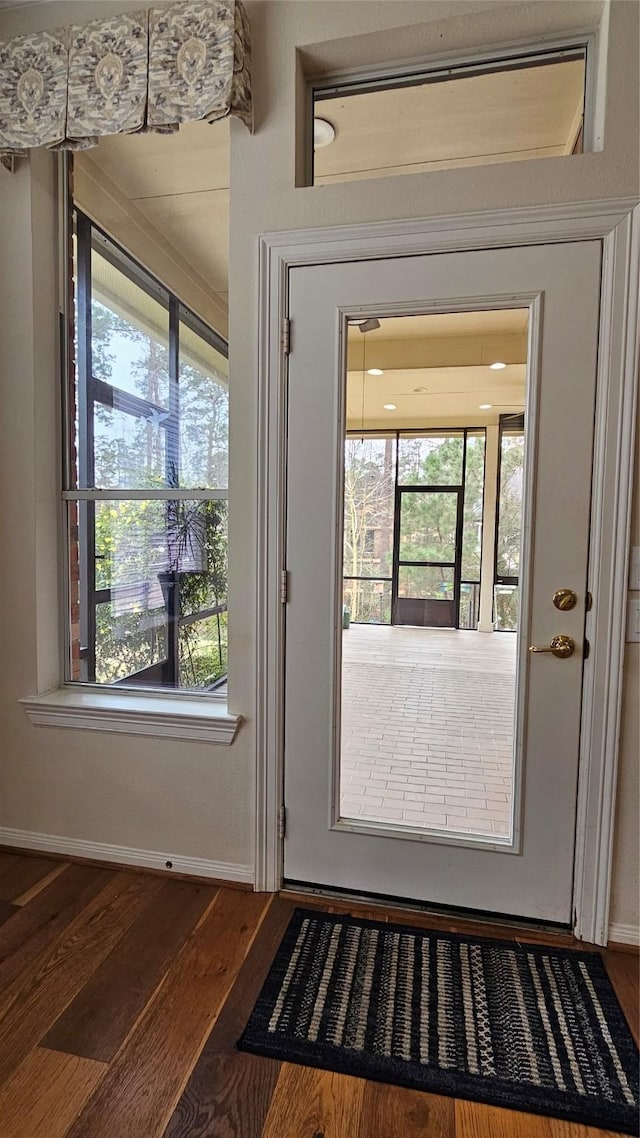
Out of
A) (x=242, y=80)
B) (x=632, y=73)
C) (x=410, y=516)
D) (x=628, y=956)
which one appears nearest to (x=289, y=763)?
(x=410, y=516)

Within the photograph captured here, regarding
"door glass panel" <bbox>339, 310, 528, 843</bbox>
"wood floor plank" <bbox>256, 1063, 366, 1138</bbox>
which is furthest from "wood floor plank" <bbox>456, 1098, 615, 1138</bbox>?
"door glass panel" <bbox>339, 310, 528, 843</bbox>

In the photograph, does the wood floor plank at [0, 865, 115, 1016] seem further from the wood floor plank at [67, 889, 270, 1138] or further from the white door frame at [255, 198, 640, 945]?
the white door frame at [255, 198, 640, 945]

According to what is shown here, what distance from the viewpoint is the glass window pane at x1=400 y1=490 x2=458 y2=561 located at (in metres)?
1.82

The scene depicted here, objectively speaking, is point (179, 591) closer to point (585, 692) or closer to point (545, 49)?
point (585, 692)

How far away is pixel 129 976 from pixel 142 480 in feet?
5.29

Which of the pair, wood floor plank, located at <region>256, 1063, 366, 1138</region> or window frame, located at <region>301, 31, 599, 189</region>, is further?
window frame, located at <region>301, 31, 599, 189</region>

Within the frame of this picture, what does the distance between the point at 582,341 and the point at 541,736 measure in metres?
1.22

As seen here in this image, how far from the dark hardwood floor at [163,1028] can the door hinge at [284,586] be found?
3.40ft

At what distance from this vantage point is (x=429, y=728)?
192 centimetres

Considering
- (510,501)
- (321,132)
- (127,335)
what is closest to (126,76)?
(321,132)

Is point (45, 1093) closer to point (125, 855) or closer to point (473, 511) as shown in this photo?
point (125, 855)

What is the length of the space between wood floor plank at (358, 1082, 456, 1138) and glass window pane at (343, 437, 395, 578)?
133cm

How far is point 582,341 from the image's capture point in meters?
1.60

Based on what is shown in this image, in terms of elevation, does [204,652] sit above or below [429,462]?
below
